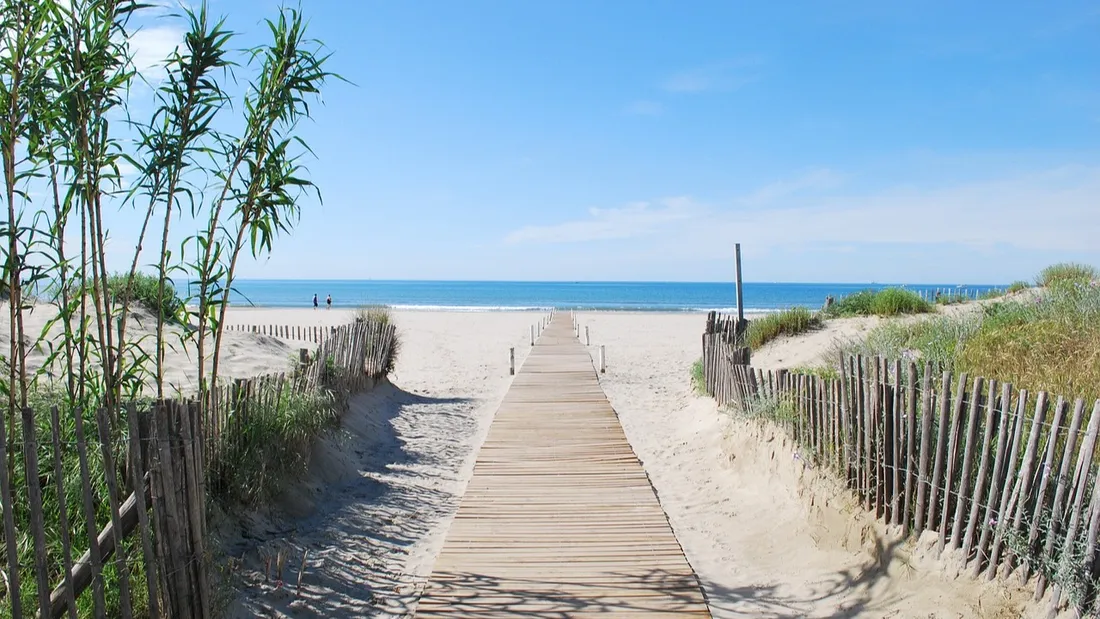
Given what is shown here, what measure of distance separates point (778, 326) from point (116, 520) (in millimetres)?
12051

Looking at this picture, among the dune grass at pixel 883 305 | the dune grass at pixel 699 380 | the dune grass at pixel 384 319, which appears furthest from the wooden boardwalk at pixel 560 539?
the dune grass at pixel 883 305

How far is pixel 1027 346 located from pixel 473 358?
13.9 m

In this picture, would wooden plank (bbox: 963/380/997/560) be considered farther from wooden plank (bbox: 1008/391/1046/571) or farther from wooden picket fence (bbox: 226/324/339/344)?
wooden picket fence (bbox: 226/324/339/344)

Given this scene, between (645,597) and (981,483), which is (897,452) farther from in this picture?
(645,597)

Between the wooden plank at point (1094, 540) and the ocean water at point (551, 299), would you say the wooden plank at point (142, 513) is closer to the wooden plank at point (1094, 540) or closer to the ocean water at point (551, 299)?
A: the wooden plank at point (1094, 540)

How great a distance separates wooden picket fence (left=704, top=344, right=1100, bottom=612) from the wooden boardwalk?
141cm

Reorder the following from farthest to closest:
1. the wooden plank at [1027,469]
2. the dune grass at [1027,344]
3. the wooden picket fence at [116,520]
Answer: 1. the dune grass at [1027,344]
2. the wooden plank at [1027,469]
3. the wooden picket fence at [116,520]

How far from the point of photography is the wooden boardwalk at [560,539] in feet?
13.8

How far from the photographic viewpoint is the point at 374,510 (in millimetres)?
6129

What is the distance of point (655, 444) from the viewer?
868 centimetres

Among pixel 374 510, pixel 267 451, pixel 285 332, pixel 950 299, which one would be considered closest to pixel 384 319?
pixel 285 332

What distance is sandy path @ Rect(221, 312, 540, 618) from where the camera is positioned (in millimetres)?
4348

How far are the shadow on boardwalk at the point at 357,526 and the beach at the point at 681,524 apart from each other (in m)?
0.02

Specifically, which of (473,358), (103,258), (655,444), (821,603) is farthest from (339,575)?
(473,358)
